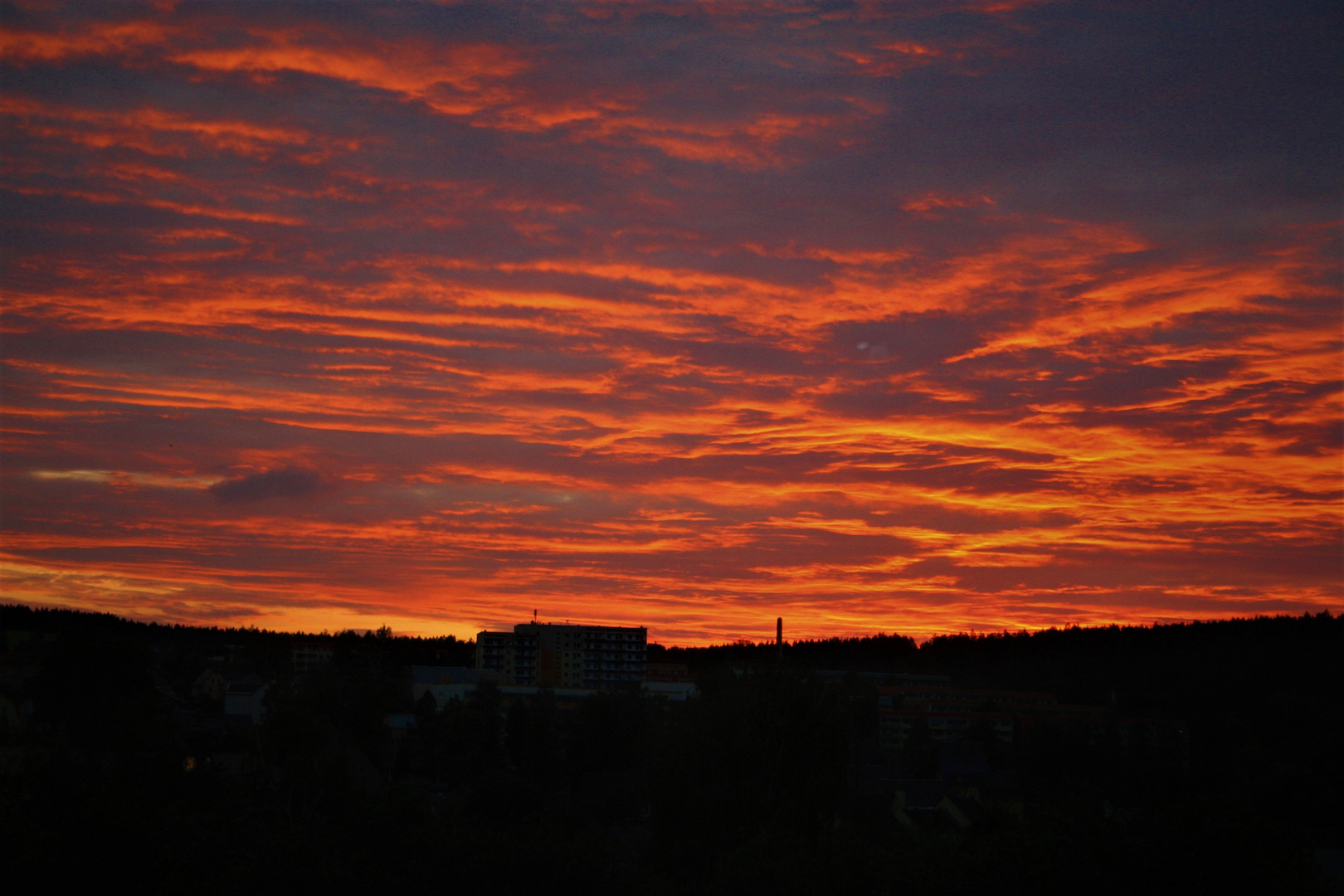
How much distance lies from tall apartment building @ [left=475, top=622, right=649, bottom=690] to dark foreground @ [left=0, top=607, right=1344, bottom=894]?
47531mm

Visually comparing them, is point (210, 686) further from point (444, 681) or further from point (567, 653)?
point (567, 653)

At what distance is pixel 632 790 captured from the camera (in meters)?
64.8

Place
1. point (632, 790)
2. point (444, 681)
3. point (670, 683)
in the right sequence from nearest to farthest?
point (632, 790) → point (444, 681) → point (670, 683)

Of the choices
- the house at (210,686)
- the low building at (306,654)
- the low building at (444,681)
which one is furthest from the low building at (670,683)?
the low building at (306,654)

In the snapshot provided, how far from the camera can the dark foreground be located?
981 inches

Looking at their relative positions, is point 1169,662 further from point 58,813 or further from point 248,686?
point 58,813

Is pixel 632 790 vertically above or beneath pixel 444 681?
beneath

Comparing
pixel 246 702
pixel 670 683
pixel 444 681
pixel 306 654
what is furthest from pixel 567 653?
pixel 246 702

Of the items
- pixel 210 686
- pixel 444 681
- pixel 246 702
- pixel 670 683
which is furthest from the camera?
pixel 670 683

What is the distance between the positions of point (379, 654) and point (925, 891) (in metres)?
98.0

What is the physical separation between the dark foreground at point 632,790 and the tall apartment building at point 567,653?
4753 centimetres

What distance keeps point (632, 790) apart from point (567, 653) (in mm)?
101514

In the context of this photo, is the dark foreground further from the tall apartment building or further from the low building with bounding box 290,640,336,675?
the low building with bounding box 290,640,336,675

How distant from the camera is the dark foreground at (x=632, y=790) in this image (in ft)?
81.8
